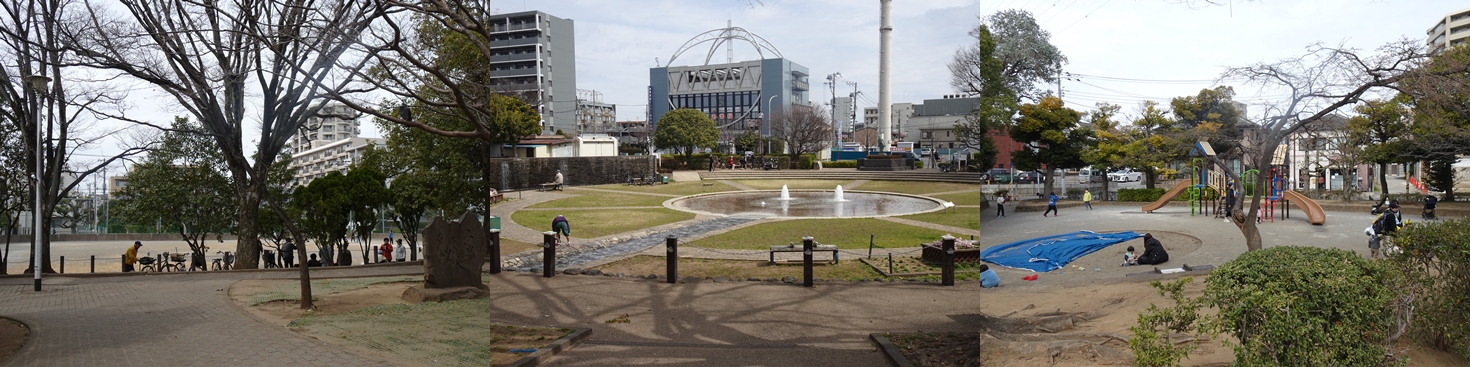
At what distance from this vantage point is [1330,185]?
8109 mm

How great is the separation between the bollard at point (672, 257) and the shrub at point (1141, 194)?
7.04 m

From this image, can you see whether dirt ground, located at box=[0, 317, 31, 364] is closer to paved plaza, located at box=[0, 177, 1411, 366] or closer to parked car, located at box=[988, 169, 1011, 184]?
paved plaza, located at box=[0, 177, 1411, 366]

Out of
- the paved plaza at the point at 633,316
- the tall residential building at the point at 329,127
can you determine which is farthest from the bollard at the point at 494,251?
the tall residential building at the point at 329,127

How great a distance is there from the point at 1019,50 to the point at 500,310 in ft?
14.2

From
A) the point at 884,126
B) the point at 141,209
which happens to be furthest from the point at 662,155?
the point at 141,209

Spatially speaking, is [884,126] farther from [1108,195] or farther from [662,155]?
[1108,195]

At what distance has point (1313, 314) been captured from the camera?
3.91 metres

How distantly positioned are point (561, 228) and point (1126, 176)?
8053mm

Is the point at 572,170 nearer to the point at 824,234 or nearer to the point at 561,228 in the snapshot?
the point at 561,228

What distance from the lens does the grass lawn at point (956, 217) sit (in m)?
5.20

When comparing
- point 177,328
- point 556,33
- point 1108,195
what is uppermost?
point 556,33

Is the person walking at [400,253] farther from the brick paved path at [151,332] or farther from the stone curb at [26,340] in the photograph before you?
the stone curb at [26,340]

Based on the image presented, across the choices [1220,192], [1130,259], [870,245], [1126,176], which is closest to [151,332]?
[870,245]

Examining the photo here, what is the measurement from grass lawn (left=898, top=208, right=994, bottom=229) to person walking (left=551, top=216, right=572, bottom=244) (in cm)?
314
